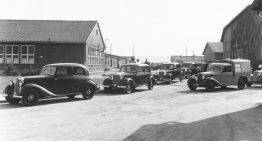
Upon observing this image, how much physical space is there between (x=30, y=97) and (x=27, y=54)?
21419 millimetres

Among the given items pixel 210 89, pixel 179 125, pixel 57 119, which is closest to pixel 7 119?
pixel 57 119

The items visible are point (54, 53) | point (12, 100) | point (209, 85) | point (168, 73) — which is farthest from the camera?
point (54, 53)

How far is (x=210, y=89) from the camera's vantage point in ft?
55.9

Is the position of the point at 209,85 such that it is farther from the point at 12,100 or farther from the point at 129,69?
the point at 12,100

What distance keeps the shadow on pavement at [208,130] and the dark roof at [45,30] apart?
24337mm

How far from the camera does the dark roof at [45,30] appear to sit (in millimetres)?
30953

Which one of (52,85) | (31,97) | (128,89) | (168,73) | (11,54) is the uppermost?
(11,54)

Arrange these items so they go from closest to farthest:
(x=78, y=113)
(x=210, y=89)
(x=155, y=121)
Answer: (x=155, y=121) < (x=78, y=113) < (x=210, y=89)

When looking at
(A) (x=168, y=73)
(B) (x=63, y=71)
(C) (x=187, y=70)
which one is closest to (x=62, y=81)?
(B) (x=63, y=71)

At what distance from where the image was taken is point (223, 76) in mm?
17438

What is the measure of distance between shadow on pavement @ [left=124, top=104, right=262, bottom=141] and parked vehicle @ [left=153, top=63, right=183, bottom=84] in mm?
13266

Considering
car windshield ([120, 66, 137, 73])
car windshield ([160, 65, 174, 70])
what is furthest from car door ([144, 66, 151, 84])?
car windshield ([160, 65, 174, 70])

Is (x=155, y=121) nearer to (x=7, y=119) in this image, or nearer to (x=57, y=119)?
(x=57, y=119)

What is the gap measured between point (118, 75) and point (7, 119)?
7.72 metres
